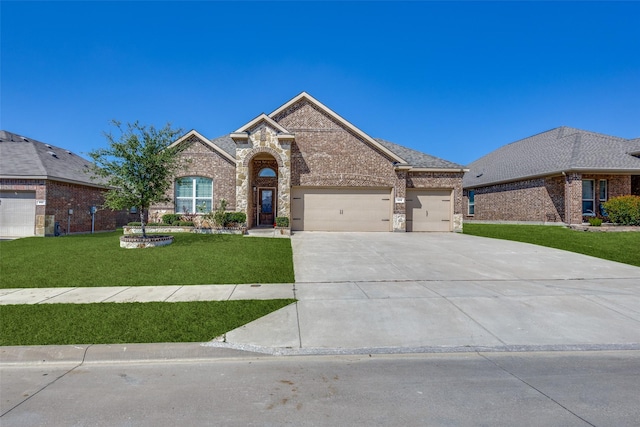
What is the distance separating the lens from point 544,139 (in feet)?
79.9

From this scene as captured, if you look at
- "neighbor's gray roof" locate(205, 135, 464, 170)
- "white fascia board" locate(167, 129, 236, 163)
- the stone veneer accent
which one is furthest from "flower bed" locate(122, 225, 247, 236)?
"neighbor's gray roof" locate(205, 135, 464, 170)

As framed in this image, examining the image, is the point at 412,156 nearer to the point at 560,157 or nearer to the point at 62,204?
the point at 560,157

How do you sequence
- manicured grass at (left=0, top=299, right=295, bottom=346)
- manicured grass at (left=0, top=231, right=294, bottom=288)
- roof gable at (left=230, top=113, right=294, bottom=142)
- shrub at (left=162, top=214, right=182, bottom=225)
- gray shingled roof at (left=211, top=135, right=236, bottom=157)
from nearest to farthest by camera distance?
manicured grass at (left=0, top=299, right=295, bottom=346), manicured grass at (left=0, top=231, right=294, bottom=288), roof gable at (left=230, top=113, right=294, bottom=142), shrub at (left=162, top=214, right=182, bottom=225), gray shingled roof at (left=211, top=135, right=236, bottom=157)

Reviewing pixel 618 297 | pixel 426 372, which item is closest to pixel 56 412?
pixel 426 372

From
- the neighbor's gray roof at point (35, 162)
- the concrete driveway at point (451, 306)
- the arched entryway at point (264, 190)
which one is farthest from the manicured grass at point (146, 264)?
the arched entryway at point (264, 190)

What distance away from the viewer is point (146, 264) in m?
9.38

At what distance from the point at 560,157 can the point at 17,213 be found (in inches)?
1255

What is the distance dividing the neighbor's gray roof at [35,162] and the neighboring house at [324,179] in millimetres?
5439

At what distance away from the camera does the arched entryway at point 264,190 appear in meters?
18.9

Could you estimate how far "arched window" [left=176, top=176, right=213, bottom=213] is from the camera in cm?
1827

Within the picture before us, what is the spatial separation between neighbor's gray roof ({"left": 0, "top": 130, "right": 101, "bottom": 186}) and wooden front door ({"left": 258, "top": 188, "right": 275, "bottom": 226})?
8949mm

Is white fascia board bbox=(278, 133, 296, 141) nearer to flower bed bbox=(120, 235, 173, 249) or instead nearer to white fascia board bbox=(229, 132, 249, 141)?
white fascia board bbox=(229, 132, 249, 141)

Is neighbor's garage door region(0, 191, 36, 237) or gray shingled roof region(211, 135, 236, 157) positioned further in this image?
gray shingled roof region(211, 135, 236, 157)

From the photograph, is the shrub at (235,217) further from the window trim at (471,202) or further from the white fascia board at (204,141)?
the window trim at (471,202)
